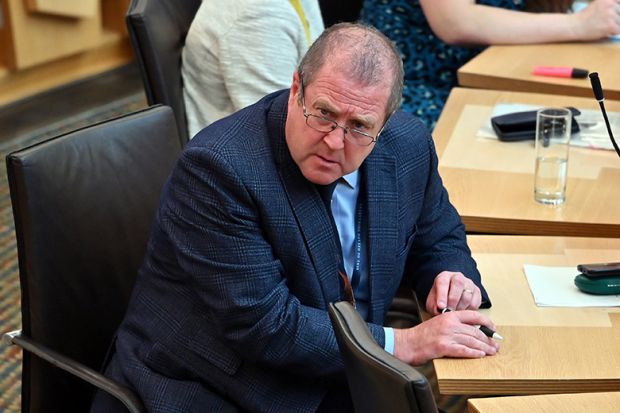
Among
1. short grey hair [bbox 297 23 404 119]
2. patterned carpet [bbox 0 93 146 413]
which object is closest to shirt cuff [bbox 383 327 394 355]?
short grey hair [bbox 297 23 404 119]

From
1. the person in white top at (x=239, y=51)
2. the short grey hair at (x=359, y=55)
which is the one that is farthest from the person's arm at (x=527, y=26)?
the short grey hair at (x=359, y=55)

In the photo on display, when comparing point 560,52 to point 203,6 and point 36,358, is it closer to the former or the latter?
point 203,6

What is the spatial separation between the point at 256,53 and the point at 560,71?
879 millimetres

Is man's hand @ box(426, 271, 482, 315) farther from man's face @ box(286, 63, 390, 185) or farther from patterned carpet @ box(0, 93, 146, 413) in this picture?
patterned carpet @ box(0, 93, 146, 413)

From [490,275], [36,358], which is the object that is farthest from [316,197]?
[36,358]

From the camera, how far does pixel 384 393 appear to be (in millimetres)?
1131

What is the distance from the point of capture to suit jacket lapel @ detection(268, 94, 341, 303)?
1734 millimetres

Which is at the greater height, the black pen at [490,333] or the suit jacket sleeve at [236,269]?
the suit jacket sleeve at [236,269]

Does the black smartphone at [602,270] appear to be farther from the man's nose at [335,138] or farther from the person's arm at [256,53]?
the person's arm at [256,53]

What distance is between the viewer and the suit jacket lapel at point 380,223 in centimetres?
183

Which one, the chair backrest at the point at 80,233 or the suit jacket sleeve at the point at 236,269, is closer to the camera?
the suit jacket sleeve at the point at 236,269

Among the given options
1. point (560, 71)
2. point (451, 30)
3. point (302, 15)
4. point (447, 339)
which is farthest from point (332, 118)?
point (451, 30)

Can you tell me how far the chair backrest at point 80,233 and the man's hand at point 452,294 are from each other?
58 centimetres

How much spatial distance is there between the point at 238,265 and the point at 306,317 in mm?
154
